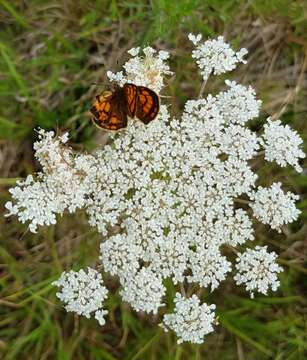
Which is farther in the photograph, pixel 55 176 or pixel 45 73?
pixel 45 73

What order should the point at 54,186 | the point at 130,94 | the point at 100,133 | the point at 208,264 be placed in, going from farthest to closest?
1. the point at 100,133
2. the point at 208,264
3. the point at 54,186
4. the point at 130,94

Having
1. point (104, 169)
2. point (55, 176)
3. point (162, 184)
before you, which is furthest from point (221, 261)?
point (55, 176)

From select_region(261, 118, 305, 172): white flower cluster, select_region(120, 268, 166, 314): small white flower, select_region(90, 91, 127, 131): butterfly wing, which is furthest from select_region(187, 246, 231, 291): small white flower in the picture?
select_region(90, 91, 127, 131): butterfly wing

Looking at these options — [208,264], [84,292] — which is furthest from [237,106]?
[84,292]

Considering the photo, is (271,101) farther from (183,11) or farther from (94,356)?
(94,356)

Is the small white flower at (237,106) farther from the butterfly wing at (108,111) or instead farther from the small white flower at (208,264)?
the small white flower at (208,264)

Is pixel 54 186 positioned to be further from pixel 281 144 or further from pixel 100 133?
pixel 281 144

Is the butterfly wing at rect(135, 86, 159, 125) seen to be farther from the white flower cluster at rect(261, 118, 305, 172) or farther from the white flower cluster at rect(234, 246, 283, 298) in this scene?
the white flower cluster at rect(234, 246, 283, 298)
